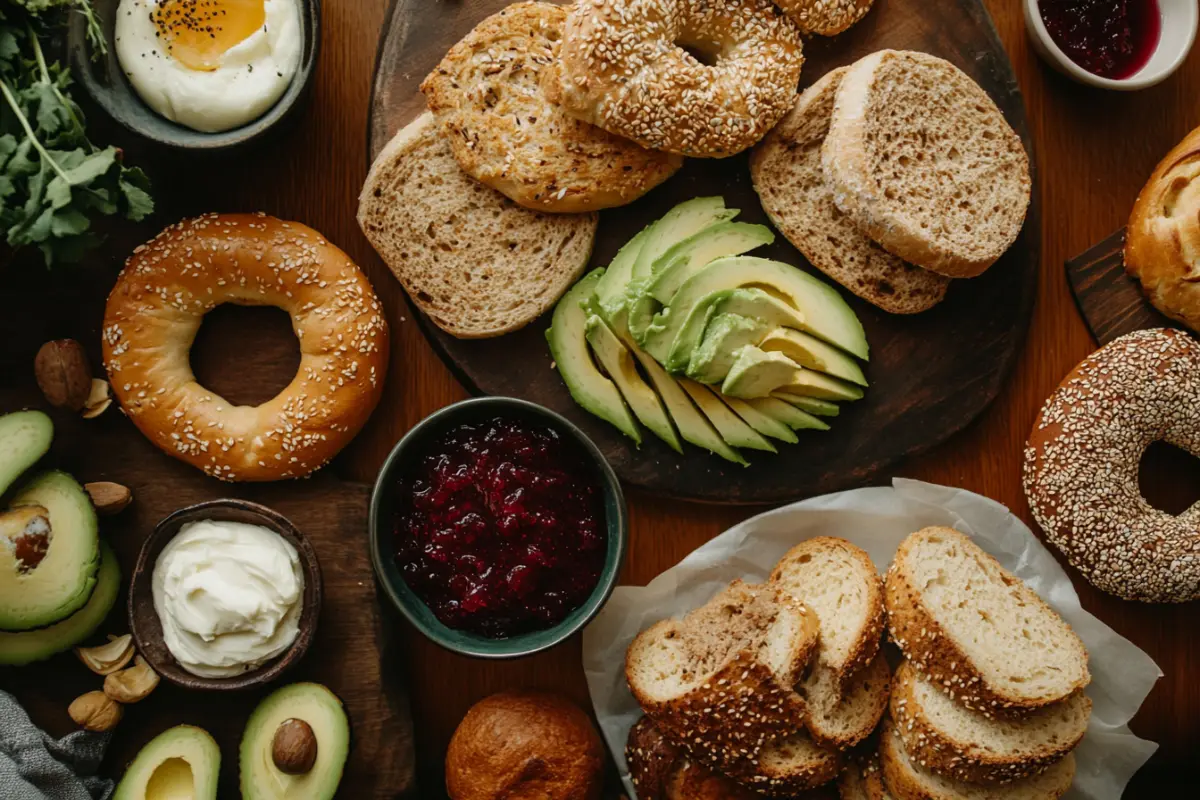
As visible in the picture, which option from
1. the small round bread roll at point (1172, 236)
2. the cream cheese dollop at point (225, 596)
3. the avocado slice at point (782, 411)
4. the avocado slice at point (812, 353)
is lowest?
the cream cheese dollop at point (225, 596)

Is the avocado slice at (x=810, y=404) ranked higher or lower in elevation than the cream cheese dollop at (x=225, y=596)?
higher

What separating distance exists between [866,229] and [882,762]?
4.40 ft

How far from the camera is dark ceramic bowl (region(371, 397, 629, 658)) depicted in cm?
213

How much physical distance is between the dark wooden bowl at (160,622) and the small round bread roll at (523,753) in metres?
0.47

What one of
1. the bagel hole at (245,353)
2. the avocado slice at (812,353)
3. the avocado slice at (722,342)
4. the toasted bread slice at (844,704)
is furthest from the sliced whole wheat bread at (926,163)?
the bagel hole at (245,353)

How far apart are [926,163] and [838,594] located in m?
1.12

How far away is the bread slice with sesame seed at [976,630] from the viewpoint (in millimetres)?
2234

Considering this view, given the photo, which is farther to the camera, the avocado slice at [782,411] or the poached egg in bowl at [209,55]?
the avocado slice at [782,411]

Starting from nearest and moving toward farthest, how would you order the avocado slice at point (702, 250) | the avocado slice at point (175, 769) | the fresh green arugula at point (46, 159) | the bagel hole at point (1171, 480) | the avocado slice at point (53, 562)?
the fresh green arugula at point (46, 159), the avocado slice at point (53, 562), the avocado slice at point (175, 769), the avocado slice at point (702, 250), the bagel hole at point (1171, 480)

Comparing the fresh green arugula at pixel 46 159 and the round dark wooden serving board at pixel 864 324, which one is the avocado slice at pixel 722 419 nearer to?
the round dark wooden serving board at pixel 864 324

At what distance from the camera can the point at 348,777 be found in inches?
91.9

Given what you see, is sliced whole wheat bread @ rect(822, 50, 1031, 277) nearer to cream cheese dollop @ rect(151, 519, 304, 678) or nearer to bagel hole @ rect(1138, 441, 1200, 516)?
bagel hole @ rect(1138, 441, 1200, 516)

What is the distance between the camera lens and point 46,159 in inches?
76.0

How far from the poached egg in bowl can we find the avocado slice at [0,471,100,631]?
0.92m
